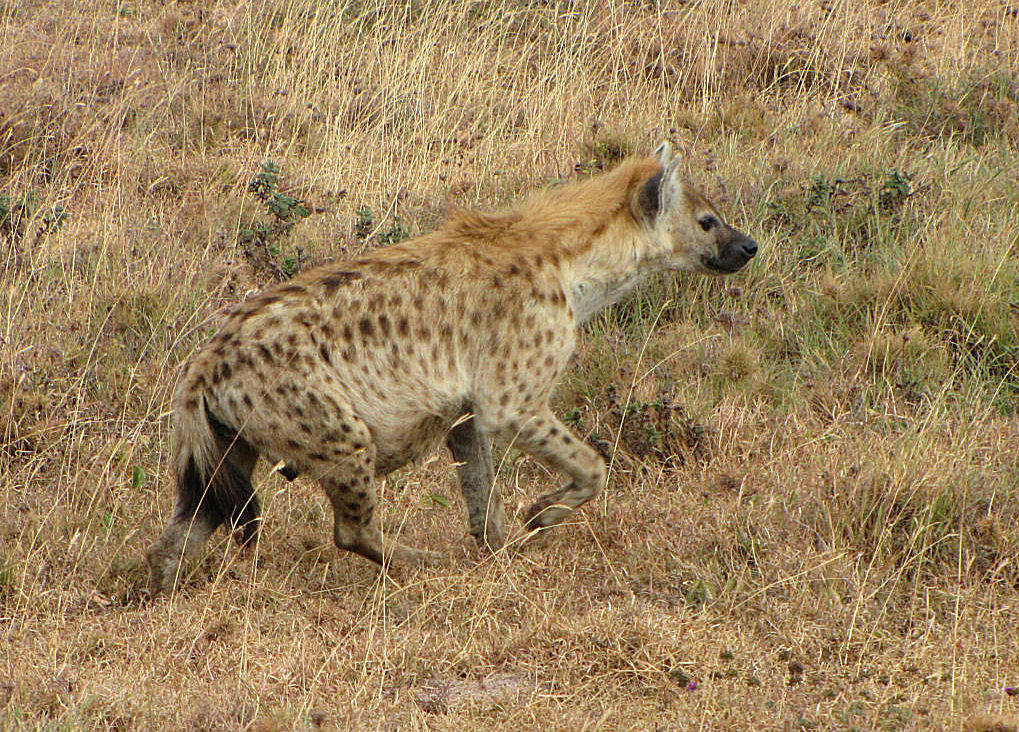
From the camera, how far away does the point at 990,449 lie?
16.1 ft

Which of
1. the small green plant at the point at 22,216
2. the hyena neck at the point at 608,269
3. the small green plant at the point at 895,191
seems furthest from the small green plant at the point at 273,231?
the small green plant at the point at 895,191

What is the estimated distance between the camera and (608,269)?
5059mm

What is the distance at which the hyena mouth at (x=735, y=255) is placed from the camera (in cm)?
535

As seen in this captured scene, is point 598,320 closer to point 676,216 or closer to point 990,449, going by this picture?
point 676,216

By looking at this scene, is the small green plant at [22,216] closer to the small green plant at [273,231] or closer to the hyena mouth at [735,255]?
the small green plant at [273,231]

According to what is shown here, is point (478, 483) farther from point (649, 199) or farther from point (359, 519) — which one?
point (649, 199)

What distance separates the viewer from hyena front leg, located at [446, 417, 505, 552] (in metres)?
4.75

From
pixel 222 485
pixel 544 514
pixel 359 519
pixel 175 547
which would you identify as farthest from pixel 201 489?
pixel 544 514

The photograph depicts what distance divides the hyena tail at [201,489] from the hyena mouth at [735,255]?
2015mm

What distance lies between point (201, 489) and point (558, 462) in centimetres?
120

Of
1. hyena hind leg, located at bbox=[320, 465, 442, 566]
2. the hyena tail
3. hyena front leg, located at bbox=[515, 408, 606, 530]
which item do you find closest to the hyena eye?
hyena front leg, located at bbox=[515, 408, 606, 530]

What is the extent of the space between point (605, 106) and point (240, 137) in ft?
6.96

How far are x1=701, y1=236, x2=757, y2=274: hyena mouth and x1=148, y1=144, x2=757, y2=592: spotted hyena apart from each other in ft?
0.82

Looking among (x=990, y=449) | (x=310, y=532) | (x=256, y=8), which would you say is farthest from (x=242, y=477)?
(x=256, y=8)
